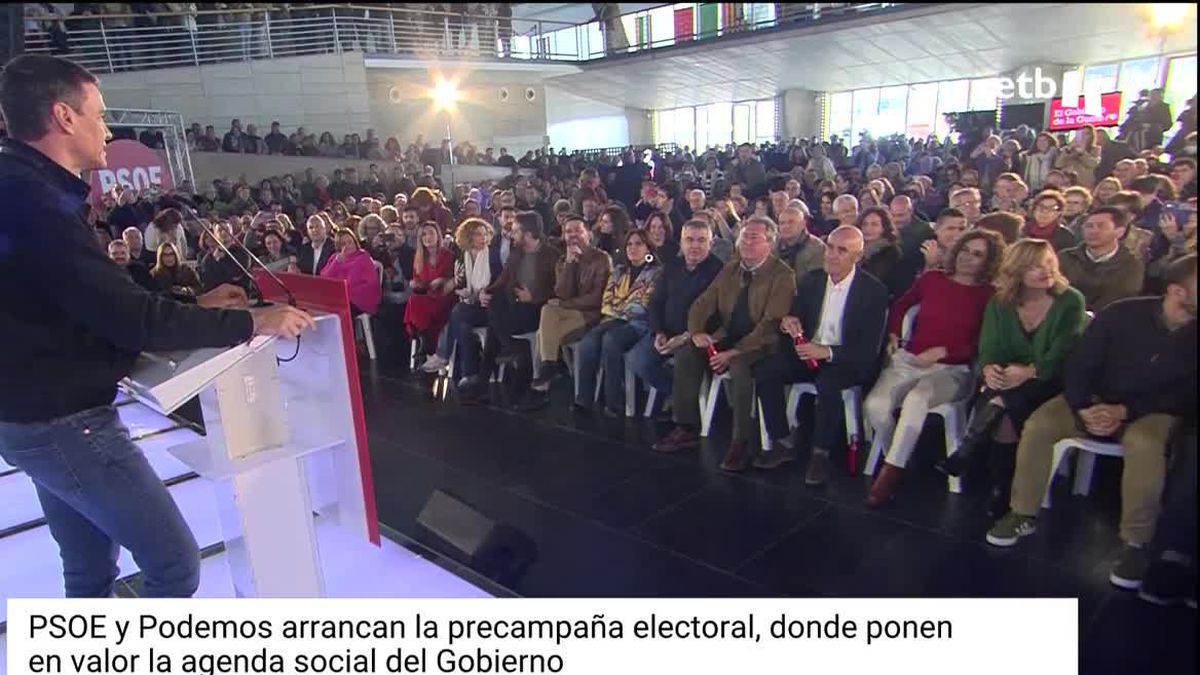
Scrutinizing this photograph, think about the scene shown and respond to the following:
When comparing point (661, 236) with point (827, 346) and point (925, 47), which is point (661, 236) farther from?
point (925, 47)

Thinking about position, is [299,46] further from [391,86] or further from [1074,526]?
[1074,526]

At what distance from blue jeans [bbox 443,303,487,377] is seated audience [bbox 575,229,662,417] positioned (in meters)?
0.68

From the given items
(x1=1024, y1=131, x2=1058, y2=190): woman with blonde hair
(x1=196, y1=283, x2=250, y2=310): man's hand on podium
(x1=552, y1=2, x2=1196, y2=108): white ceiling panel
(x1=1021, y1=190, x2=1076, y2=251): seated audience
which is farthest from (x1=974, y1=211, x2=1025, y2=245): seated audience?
(x1=196, y1=283, x2=250, y2=310): man's hand on podium

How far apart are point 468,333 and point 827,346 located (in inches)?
77.7

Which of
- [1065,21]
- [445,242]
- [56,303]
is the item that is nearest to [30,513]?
[56,303]

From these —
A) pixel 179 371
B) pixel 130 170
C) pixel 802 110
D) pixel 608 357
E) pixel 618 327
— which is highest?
pixel 802 110

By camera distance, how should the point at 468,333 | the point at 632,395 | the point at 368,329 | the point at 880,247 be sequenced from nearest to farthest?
the point at 880,247, the point at 632,395, the point at 468,333, the point at 368,329

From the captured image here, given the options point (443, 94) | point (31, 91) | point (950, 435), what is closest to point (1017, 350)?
point (950, 435)

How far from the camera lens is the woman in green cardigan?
88.8 inches

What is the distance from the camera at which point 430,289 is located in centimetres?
425

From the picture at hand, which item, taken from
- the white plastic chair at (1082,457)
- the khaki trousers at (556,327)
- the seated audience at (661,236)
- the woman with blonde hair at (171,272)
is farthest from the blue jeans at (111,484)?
the woman with blonde hair at (171,272)

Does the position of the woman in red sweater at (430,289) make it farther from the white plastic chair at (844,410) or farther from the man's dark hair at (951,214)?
the man's dark hair at (951,214)

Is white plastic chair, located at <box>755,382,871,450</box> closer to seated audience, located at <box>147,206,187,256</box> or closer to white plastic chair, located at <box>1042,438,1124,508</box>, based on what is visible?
white plastic chair, located at <box>1042,438,1124,508</box>

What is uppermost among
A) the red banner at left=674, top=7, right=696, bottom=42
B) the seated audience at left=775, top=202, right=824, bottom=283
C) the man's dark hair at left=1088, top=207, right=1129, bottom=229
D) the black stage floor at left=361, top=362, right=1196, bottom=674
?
the red banner at left=674, top=7, right=696, bottom=42
